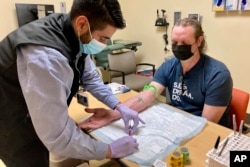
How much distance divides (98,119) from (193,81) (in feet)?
2.38

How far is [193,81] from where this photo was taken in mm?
1539

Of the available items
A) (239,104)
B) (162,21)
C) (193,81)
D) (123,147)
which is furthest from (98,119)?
(162,21)

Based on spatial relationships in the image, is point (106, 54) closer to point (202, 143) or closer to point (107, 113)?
point (107, 113)

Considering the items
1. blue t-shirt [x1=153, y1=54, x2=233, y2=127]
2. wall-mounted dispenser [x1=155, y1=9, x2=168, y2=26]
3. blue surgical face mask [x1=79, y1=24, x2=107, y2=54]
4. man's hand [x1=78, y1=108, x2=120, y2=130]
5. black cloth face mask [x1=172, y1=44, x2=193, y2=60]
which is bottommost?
man's hand [x1=78, y1=108, x2=120, y2=130]

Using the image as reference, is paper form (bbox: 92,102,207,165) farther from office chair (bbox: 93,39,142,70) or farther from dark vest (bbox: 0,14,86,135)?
office chair (bbox: 93,39,142,70)

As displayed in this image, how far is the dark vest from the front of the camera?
0.81 meters

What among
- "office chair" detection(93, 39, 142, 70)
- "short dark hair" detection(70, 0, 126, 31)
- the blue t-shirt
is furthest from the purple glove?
"office chair" detection(93, 39, 142, 70)

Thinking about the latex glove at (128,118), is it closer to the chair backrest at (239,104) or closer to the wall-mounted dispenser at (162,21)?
the chair backrest at (239,104)

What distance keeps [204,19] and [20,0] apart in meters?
2.58

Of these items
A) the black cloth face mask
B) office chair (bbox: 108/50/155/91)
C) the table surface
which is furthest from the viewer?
office chair (bbox: 108/50/155/91)

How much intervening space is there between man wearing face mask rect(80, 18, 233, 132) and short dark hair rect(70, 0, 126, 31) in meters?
0.64

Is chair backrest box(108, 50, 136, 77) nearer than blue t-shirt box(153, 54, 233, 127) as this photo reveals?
No

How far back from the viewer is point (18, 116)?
3.12 feet

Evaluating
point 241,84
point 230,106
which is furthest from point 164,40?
point 230,106
